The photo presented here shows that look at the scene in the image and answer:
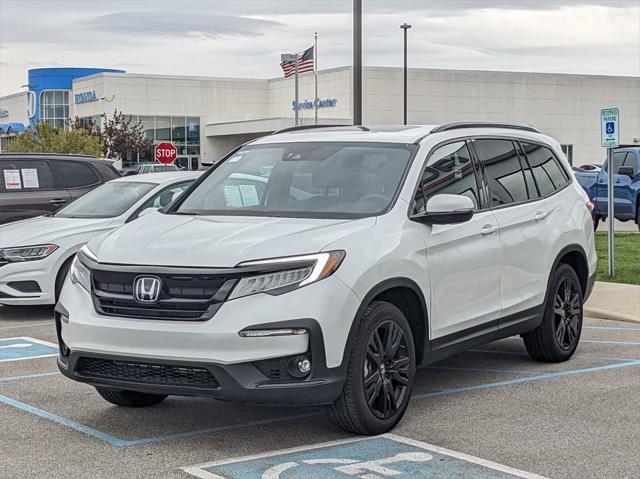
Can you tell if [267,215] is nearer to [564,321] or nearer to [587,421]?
[587,421]

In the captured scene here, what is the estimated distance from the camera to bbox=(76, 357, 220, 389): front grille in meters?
6.07

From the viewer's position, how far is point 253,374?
6.00 metres

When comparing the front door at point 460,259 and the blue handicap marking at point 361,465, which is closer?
the blue handicap marking at point 361,465

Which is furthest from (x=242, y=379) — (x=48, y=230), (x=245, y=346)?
(x=48, y=230)

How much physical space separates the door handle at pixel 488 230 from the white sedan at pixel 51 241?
5.27 m

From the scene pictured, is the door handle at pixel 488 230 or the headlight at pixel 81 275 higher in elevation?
the door handle at pixel 488 230

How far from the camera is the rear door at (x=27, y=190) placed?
48.1ft

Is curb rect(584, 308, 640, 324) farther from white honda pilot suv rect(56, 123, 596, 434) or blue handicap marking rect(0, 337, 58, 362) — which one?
blue handicap marking rect(0, 337, 58, 362)

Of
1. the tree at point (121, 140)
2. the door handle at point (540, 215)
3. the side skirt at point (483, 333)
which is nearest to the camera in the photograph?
the side skirt at point (483, 333)

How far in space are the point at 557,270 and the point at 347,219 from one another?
270cm

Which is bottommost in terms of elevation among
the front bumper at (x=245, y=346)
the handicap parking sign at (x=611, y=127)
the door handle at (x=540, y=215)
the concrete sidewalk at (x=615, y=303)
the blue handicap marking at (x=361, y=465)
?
the concrete sidewalk at (x=615, y=303)

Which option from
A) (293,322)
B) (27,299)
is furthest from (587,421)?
(27,299)

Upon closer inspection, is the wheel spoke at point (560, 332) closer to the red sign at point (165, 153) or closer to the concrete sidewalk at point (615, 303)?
the concrete sidewalk at point (615, 303)

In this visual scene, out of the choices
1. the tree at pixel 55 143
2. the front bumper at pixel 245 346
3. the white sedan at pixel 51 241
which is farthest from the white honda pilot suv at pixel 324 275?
the tree at pixel 55 143
